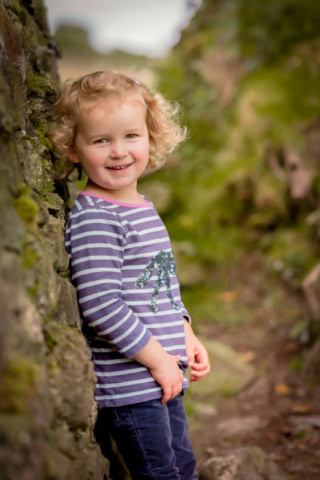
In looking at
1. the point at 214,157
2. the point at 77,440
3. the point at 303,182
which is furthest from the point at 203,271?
the point at 77,440

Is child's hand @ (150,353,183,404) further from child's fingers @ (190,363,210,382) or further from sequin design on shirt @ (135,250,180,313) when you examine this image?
child's fingers @ (190,363,210,382)

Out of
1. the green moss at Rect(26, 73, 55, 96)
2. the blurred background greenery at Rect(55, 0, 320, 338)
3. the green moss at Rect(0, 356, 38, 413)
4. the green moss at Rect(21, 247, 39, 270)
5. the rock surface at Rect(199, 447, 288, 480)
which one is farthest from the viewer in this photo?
the blurred background greenery at Rect(55, 0, 320, 338)

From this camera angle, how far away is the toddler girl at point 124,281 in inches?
71.0

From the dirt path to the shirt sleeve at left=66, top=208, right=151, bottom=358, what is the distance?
1539 mm

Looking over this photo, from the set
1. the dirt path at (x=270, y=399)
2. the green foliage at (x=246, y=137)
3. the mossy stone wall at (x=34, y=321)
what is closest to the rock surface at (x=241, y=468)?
the dirt path at (x=270, y=399)

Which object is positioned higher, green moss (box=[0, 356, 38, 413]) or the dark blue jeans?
green moss (box=[0, 356, 38, 413])

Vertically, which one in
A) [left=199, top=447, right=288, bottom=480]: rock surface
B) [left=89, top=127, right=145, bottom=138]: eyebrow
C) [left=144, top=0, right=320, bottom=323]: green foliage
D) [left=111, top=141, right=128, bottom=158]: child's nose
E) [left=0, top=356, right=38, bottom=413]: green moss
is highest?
[left=144, top=0, right=320, bottom=323]: green foliage

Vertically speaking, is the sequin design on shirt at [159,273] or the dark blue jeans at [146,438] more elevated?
the sequin design on shirt at [159,273]

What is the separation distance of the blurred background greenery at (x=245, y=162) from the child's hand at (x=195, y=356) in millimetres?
2291

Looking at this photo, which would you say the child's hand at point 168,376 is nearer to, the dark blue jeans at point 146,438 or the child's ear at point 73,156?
the dark blue jeans at point 146,438

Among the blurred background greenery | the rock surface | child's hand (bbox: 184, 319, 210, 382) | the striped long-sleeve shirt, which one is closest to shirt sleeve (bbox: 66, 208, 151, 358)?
the striped long-sleeve shirt

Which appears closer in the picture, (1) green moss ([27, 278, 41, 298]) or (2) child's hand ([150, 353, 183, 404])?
(1) green moss ([27, 278, 41, 298])

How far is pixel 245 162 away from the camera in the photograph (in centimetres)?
650

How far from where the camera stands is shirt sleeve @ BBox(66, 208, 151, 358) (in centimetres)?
178
